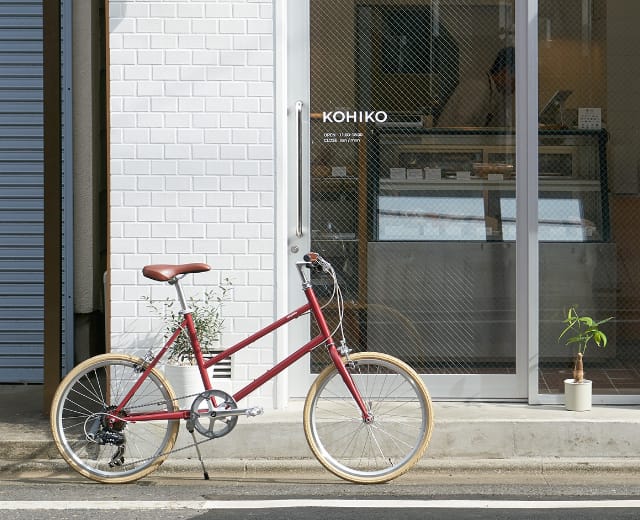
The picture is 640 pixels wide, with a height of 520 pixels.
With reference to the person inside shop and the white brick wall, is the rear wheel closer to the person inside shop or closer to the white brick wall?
the white brick wall

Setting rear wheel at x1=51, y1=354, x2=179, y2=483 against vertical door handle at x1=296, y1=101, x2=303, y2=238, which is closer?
rear wheel at x1=51, y1=354, x2=179, y2=483

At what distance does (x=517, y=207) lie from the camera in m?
7.32

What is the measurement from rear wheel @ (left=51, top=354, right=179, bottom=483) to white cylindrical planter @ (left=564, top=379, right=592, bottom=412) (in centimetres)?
238

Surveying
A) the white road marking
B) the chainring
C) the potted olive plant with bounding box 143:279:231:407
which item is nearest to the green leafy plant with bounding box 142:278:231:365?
the potted olive plant with bounding box 143:279:231:407

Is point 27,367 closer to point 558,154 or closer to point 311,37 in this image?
point 311,37

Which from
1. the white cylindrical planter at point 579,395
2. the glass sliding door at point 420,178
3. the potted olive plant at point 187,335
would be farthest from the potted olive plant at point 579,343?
the potted olive plant at point 187,335

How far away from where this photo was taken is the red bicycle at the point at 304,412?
625cm

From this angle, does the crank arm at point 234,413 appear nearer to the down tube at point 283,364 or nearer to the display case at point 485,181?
the down tube at point 283,364

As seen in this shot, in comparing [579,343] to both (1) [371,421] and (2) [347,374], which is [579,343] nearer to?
(1) [371,421]

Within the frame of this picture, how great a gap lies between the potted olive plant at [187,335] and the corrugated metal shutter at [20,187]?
2.13 meters

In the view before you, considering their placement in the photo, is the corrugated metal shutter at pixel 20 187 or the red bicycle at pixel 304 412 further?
the corrugated metal shutter at pixel 20 187

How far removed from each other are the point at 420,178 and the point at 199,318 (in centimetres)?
166

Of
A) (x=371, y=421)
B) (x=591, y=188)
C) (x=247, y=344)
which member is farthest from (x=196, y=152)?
(x=591, y=188)

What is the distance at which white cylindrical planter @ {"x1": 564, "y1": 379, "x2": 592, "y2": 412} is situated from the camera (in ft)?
23.0
